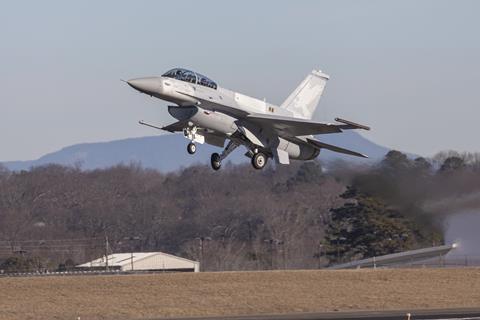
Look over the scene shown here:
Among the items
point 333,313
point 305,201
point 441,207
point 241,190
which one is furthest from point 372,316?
point 241,190

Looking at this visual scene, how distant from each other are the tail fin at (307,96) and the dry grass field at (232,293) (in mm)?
7103

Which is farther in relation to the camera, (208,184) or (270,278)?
(208,184)

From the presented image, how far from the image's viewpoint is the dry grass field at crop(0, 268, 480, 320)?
41062 mm

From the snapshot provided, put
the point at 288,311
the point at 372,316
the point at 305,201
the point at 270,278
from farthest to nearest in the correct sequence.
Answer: the point at 305,201 → the point at 270,278 → the point at 288,311 → the point at 372,316

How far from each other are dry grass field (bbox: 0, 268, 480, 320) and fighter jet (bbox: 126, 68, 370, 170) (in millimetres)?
5277

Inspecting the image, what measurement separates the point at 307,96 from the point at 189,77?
920 centimetres

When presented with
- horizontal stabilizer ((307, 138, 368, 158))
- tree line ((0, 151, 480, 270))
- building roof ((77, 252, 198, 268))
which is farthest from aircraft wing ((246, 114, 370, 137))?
building roof ((77, 252, 198, 268))

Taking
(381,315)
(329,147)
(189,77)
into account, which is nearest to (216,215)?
(329,147)

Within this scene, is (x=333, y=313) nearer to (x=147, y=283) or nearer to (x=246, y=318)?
(x=246, y=318)

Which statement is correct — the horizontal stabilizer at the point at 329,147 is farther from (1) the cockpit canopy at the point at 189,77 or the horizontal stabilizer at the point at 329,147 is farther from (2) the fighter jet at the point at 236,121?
(1) the cockpit canopy at the point at 189,77

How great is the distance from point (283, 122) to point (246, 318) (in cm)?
894

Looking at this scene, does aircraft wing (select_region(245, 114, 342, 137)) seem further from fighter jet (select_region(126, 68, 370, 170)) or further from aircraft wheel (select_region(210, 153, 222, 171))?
aircraft wheel (select_region(210, 153, 222, 171))

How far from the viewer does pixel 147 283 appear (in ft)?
151

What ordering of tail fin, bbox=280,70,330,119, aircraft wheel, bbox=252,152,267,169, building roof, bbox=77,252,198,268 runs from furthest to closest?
1. building roof, bbox=77,252,198,268
2. tail fin, bbox=280,70,330,119
3. aircraft wheel, bbox=252,152,267,169
